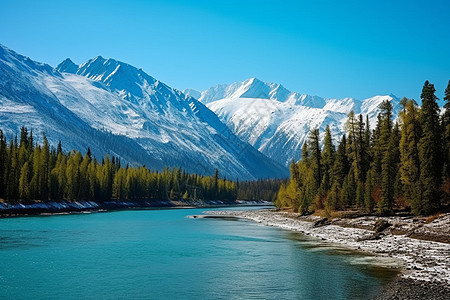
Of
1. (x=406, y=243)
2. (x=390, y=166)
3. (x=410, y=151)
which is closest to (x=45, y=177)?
(x=390, y=166)

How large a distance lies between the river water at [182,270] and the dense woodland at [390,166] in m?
20.0

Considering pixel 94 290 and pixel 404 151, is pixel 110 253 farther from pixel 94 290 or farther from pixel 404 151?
pixel 404 151

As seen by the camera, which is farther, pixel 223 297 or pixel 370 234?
pixel 370 234

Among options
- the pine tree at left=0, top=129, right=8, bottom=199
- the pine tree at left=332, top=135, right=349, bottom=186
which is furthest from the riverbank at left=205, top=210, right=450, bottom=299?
the pine tree at left=0, top=129, right=8, bottom=199

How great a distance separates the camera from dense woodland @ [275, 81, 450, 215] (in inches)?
2662

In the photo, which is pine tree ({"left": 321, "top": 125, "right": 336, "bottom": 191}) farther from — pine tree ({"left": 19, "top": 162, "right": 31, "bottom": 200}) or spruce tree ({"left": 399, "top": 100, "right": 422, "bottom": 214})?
pine tree ({"left": 19, "top": 162, "right": 31, "bottom": 200})

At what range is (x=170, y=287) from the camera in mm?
34812

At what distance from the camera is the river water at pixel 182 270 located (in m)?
32.8

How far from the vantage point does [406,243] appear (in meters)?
52.5

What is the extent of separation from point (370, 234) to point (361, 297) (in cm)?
3537

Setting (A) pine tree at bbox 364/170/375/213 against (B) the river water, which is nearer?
(B) the river water

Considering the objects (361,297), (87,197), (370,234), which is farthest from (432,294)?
(87,197)

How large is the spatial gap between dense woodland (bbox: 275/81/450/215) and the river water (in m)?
20.0

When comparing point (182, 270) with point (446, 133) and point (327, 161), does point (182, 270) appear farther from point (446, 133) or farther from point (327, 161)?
point (327, 161)
